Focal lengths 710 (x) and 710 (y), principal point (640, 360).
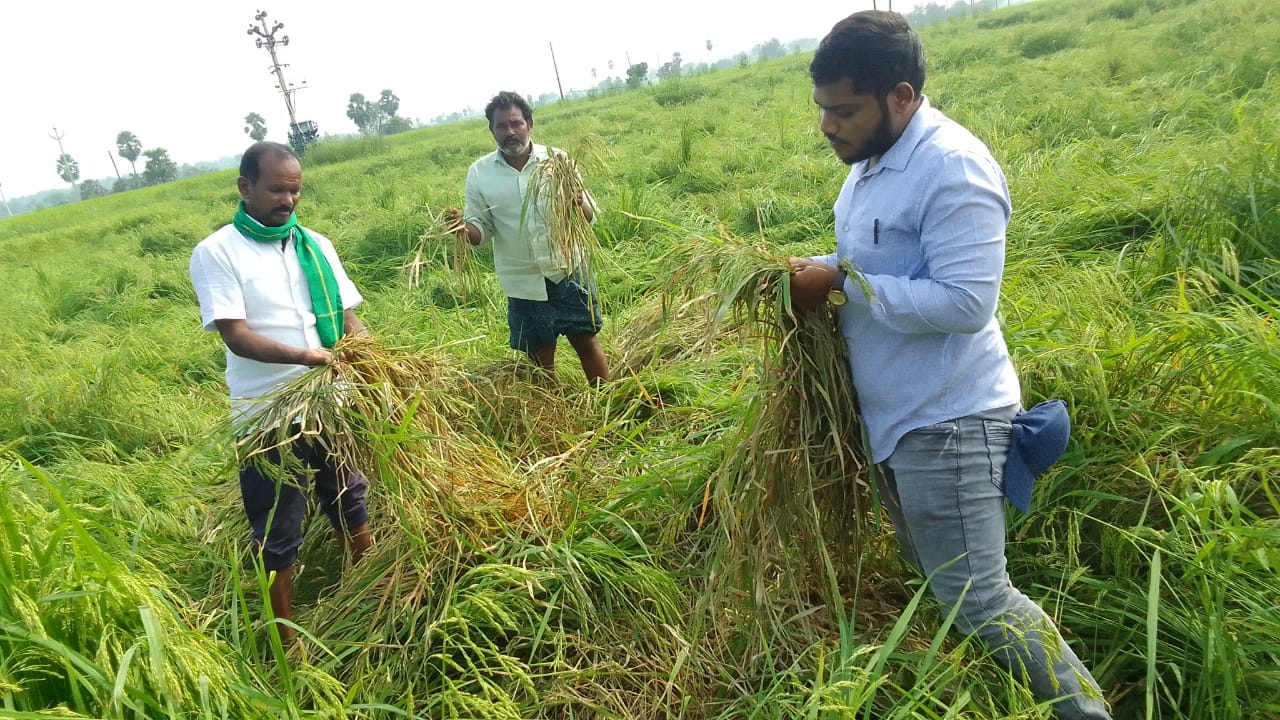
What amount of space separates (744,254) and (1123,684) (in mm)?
1373

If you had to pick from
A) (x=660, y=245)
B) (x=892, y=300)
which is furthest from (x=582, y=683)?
(x=660, y=245)

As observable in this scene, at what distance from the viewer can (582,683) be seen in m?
1.87

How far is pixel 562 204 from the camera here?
2850 mm

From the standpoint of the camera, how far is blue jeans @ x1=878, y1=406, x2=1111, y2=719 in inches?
54.2

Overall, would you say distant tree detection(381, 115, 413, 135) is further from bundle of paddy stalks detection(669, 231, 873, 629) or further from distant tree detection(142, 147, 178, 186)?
bundle of paddy stalks detection(669, 231, 873, 629)

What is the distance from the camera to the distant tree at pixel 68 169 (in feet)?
232

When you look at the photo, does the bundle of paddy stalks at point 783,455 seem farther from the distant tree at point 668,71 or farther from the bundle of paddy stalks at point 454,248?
the distant tree at point 668,71

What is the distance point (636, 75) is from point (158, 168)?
4101 centimetres

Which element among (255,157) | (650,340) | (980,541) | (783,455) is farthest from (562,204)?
(980,541)

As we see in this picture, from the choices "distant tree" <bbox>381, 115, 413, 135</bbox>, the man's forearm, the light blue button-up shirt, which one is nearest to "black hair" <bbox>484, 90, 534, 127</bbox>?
the man's forearm

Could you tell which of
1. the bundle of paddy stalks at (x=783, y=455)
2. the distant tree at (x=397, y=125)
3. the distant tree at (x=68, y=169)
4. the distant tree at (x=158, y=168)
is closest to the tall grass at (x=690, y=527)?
the bundle of paddy stalks at (x=783, y=455)

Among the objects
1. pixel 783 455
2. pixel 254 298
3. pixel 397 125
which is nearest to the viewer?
pixel 783 455

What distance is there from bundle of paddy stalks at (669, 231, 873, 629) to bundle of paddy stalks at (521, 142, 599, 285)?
1.24m

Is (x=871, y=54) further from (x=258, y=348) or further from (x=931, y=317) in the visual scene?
(x=258, y=348)
